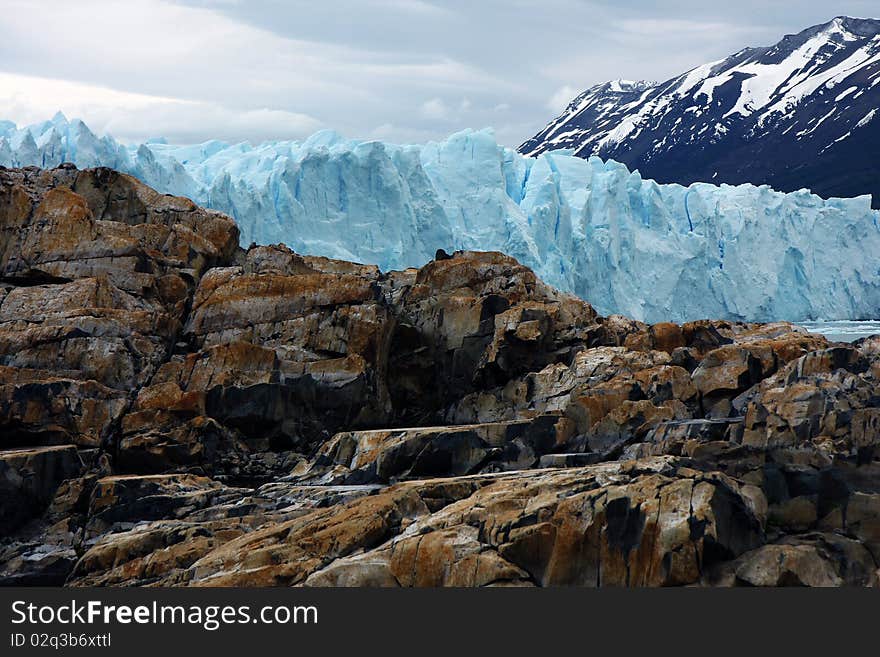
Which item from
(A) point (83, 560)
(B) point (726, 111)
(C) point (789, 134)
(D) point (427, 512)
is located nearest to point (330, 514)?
(D) point (427, 512)

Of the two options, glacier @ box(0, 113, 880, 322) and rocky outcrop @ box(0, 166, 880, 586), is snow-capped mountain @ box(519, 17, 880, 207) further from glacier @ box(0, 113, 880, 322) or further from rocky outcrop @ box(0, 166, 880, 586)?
rocky outcrop @ box(0, 166, 880, 586)

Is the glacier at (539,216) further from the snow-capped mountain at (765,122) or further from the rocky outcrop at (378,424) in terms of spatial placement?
the snow-capped mountain at (765,122)

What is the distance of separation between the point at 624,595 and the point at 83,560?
6920mm

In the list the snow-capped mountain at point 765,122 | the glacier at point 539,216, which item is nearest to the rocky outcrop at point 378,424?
the glacier at point 539,216

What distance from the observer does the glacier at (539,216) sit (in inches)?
1740

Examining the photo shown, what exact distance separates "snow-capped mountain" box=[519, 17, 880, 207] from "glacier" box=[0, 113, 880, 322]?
2546 centimetres

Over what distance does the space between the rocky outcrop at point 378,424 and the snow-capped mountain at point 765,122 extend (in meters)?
65.5

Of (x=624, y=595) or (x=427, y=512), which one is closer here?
(x=624, y=595)

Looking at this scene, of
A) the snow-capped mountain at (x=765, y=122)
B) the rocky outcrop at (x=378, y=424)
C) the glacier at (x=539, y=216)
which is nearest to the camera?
the rocky outcrop at (x=378, y=424)

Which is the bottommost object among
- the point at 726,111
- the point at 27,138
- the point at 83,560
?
the point at 83,560

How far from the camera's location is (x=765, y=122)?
10006 centimetres

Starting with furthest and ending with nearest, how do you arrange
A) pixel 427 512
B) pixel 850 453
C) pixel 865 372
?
pixel 865 372 < pixel 850 453 < pixel 427 512

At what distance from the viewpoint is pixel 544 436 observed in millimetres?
16453

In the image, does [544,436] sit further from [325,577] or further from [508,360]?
[325,577]
